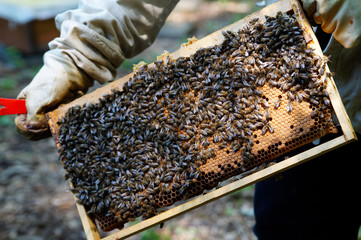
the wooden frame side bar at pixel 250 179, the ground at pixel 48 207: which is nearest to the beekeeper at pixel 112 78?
the wooden frame side bar at pixel 250 179

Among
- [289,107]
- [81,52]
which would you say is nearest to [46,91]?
[81,52]

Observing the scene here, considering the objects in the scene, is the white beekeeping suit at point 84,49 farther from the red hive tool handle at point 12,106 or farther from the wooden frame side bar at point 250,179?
the wooden frame side bar at point 250,179

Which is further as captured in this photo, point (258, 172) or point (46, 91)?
point (46, 91)

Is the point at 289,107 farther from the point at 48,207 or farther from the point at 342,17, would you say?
the point at 48,207

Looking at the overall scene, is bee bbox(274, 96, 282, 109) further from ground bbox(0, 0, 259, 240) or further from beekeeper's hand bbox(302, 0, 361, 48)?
ground bbox(0, 0, 259, 240)

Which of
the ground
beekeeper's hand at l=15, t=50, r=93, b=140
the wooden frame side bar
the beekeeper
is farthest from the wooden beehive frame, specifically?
the ground
